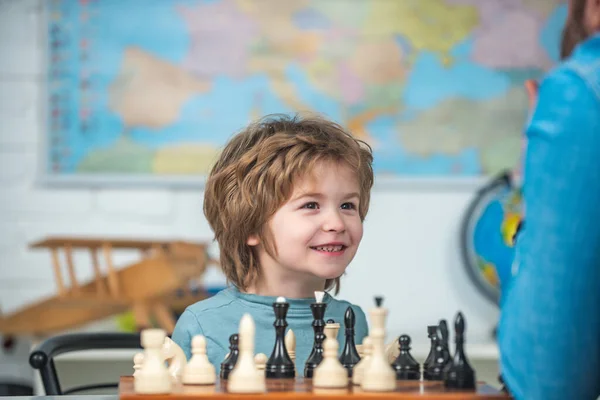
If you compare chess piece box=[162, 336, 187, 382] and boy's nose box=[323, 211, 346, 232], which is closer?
chess piece box=[162, 336, 187, 382]

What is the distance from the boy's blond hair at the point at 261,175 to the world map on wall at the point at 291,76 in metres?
1.80

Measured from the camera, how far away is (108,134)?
3.43 metres

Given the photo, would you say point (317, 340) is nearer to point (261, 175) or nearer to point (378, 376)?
point (378, 376)

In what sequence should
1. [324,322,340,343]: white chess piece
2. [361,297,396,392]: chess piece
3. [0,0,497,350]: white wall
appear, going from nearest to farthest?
1. [361,297,396,392]: chess piece
2. [324,322,340,343]: white chess piece
3. [0,0,497,350]: white wall

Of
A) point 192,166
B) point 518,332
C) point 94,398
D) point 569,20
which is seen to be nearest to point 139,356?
point 94,398

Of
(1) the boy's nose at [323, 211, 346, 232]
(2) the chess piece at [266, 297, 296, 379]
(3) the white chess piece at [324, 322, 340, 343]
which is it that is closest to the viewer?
(2) the chess piece at [266, 297, 296, 379]

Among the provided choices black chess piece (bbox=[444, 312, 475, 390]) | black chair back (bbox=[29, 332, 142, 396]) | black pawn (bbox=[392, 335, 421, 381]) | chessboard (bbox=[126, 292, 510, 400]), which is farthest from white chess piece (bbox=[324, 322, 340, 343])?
black chair back (bbox=[29, 332, 142, 396])

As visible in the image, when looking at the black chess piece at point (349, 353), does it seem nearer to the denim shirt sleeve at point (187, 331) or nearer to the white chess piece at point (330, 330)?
the white chess piece at point (330, 330)

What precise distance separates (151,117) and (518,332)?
2.75 meters

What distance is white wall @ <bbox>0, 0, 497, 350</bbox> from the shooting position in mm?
3418

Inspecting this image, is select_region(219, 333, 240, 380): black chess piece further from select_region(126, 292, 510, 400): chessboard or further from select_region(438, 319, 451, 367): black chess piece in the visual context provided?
select_region(438, 319, 451, 367): black chess piece

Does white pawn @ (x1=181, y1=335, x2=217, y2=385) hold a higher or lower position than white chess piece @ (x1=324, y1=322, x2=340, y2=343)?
lower

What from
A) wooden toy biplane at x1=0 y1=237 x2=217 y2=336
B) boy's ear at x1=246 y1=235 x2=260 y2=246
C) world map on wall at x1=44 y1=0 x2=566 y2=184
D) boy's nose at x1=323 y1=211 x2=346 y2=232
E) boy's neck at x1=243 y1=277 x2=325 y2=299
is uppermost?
world map on wall at x1=44 y1=0 x2=566 y2=184

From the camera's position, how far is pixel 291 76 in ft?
11.4
